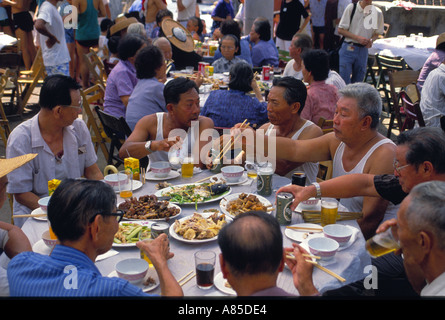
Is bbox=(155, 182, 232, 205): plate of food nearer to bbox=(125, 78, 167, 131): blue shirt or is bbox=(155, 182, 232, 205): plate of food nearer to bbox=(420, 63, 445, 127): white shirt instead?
bbox=(125, 78, 167, 131): blue shirt

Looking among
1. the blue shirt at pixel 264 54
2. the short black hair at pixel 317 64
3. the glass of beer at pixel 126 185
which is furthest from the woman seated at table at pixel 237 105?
the blue shirt at pixel 264 54

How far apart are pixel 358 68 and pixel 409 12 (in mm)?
5613

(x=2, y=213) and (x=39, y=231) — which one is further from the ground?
(x=39, y=231)

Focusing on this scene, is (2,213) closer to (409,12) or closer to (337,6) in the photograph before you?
(337,6)

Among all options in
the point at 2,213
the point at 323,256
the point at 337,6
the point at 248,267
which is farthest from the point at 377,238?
the point at 337,6

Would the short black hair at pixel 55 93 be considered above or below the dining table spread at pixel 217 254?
above

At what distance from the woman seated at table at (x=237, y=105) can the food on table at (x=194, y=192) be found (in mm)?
1665

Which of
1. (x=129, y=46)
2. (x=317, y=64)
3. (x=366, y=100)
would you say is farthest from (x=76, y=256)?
(x=129, y=46)

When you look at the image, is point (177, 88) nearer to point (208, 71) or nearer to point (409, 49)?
point (208, 71)

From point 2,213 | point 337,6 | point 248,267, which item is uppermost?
point 337,6

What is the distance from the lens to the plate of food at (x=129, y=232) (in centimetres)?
250

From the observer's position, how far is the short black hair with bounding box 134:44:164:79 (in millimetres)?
5020

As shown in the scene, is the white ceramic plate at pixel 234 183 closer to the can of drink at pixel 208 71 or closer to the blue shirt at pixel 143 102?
the blue shirt at pixel 143 102

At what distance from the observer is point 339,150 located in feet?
11.7
